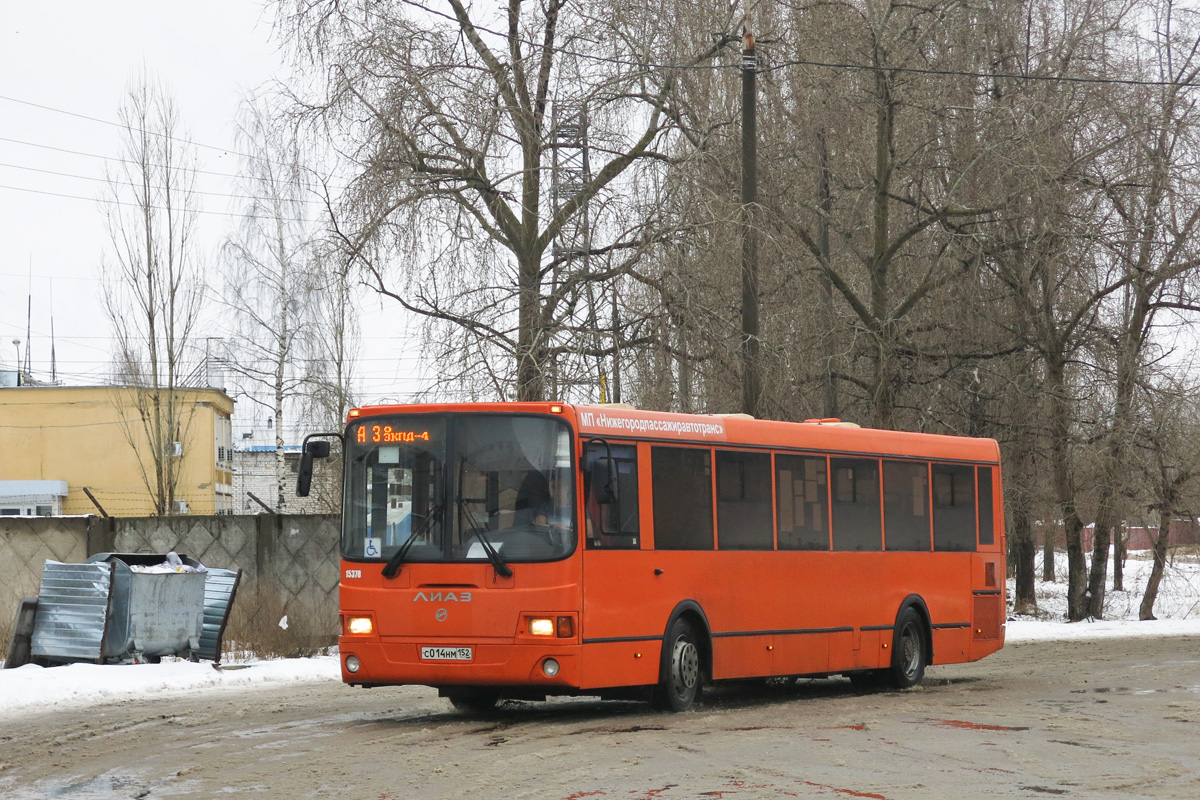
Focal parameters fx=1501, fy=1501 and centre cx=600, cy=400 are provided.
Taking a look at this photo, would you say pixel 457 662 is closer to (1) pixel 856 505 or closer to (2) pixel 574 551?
(2) pixel 574 551

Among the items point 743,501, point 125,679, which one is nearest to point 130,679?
point 125,679

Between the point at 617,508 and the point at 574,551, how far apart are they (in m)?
0.73

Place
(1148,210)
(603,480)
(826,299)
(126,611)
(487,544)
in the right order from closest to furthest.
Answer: (487,544) < (603,480) < (126,611) < (826,299) < (1148,210)

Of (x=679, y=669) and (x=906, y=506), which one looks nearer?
(x=679, y=669)

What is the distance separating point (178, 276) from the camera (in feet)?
123

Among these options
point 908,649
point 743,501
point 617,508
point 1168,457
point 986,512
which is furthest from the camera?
point 1168,457

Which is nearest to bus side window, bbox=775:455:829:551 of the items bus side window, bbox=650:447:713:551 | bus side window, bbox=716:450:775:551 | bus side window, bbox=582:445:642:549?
bus side window, bbox=716:450:775:551

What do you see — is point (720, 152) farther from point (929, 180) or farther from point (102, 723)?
point (102, 723)

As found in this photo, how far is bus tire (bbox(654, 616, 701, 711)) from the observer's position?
44.5ft

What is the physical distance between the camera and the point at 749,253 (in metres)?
19.9

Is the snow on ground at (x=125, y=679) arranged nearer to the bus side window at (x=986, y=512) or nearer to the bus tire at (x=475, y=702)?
the bus tire at (x=475, y=702)

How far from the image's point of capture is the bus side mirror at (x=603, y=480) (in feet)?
42.5

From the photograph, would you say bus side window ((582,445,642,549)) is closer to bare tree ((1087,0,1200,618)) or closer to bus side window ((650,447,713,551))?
bus side window ((650,447,713,551))

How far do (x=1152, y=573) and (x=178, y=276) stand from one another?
24.2 metres
